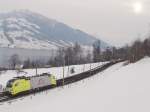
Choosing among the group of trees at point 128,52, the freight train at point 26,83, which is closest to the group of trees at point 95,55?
the group of trees at point 128,52

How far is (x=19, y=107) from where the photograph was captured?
45688 mm

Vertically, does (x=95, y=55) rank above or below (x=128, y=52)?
below

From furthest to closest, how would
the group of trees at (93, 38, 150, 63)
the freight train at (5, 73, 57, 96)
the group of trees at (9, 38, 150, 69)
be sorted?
1. the group of trees at (9, 38, 150, 69)
2. the group of trees at (93, 38, 150, 63)
3. the freight train at (5, 73, 57, 96)

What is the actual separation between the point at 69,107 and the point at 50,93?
28.0m

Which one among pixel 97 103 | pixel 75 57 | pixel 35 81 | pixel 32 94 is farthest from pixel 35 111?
pixel 75 57

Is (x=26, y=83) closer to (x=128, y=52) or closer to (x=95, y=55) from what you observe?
(x=128, y=52)

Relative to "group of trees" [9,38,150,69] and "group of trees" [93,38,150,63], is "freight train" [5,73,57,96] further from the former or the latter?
"group of trees" [9,38,150,69]

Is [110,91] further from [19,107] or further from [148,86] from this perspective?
[19,107]

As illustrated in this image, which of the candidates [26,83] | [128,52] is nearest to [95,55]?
[128,52]

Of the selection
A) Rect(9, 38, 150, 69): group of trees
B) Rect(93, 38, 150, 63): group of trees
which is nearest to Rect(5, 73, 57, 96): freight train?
Rect(93, 38, 150, 63): group of trees

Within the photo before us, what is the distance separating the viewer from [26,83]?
5953 centimetres

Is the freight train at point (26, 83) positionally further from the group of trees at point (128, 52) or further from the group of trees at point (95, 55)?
the group of trees at point (95, 55)

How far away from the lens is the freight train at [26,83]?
56.7m

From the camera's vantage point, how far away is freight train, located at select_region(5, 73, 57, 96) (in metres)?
56.7
